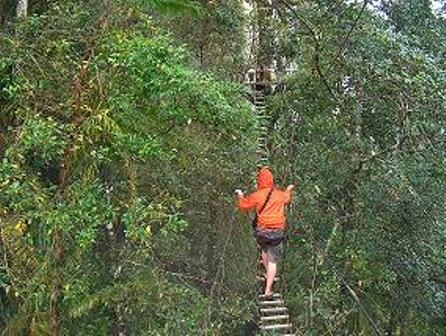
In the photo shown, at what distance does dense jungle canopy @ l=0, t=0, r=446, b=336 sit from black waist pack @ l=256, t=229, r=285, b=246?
487 mm

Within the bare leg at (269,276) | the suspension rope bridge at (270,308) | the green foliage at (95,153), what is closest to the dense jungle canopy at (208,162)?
the green foliage at (95,153)

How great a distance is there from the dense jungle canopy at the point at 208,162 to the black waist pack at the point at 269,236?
1.60 ft

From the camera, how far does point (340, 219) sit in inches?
286

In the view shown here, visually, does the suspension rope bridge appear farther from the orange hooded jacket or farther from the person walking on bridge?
the orange hooded jacket

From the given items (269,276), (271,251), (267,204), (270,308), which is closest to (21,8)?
(267,204)

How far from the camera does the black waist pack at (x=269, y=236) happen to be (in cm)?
578

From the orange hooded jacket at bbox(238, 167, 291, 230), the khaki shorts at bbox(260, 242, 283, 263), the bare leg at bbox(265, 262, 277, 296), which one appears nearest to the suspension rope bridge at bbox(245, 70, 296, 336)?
the bare leg at bbox(265, 262, 277, 296)

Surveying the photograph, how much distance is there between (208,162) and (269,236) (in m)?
0.97

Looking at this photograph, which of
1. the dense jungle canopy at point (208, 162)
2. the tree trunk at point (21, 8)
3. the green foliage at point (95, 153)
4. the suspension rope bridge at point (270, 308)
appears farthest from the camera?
the suspension rope bridge at point (270, 308)

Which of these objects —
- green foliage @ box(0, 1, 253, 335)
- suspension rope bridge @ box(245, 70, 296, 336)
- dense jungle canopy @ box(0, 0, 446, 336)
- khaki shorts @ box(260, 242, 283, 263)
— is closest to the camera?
green foliage @ box(0, 1, 253, 335)

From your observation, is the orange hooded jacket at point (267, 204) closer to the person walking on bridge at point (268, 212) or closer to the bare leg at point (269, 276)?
the person walking on bridge at point (268, 212)

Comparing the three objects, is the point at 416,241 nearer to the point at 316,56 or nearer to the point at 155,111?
the point at 316,56

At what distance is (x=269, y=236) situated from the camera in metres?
5.78

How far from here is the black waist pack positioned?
5.78 metres
